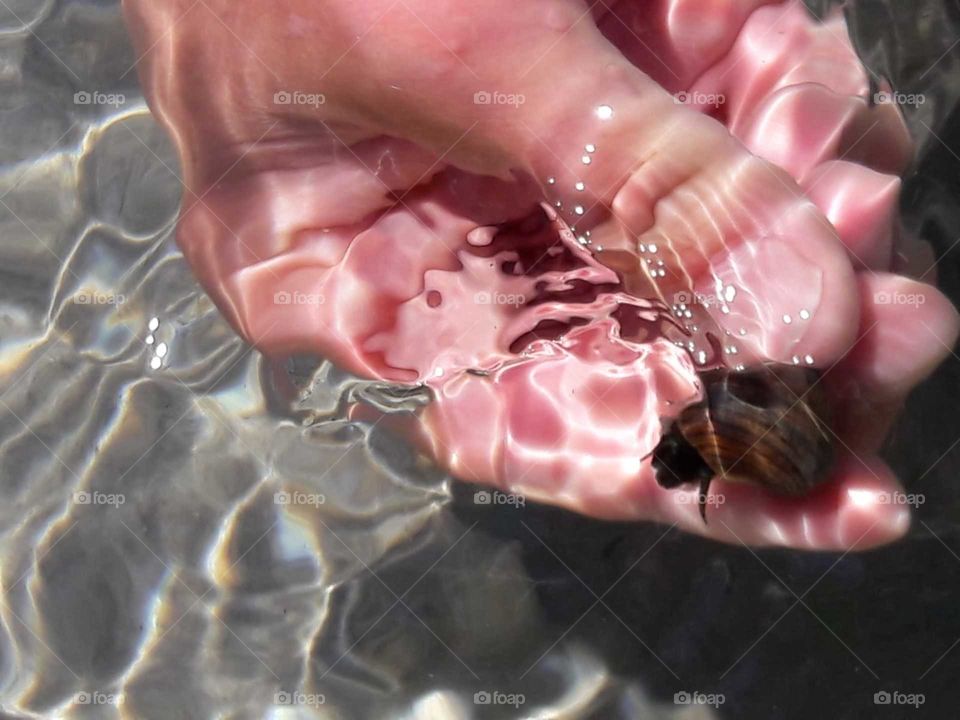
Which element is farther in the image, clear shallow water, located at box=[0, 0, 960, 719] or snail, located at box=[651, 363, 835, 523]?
clear shallow water, located at box=[0, 0, 960, 719]

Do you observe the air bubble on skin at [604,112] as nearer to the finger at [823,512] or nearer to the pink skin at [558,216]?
the pink skin at [558,216]

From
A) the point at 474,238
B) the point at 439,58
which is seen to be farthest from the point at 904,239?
the point at 439,58

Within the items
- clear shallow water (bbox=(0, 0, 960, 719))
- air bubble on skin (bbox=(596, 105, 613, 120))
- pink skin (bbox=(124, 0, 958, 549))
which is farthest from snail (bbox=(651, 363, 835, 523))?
air bubble on skin (bbox=(596, 105, 613, 120))

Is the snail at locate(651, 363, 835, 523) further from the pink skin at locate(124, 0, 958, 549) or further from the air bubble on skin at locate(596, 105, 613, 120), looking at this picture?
the air bubble on skin at locate(596, 105, 613, 120)

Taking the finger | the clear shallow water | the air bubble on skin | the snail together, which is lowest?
the clear shallow water

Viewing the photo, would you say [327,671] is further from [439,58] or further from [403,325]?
[439,58]

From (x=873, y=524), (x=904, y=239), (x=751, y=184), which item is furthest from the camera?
(x=904, y=239)
